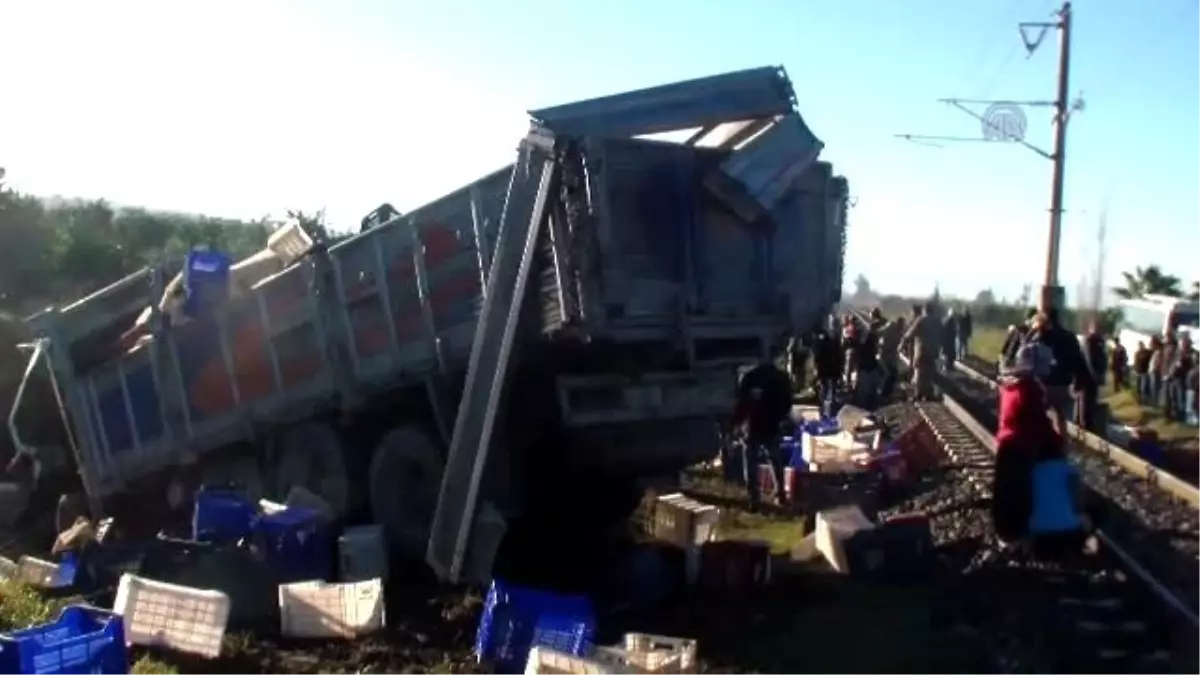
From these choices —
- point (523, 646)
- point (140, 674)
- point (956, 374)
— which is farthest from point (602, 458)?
point (956, 374)

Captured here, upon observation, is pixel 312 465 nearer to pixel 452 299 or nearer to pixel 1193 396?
pixel 452 299

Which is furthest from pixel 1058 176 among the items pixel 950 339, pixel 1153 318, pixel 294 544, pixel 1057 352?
pixel 294 544

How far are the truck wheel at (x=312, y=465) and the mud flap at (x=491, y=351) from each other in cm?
183

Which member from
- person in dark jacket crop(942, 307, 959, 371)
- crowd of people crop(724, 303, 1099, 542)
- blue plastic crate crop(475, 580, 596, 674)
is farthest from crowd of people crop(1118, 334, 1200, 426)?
blue plastic crate crop(475, 580, 596, 674)

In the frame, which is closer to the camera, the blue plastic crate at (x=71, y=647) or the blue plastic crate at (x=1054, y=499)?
the blue plastic crate at (x=71, y=647)

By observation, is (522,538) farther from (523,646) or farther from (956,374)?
(956,374)

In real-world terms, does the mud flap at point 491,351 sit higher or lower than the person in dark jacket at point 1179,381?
higher

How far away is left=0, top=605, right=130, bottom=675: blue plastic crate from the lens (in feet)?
21.3

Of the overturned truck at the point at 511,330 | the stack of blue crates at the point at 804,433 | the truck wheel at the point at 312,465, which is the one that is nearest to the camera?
the overturned truck at the point at 511,330

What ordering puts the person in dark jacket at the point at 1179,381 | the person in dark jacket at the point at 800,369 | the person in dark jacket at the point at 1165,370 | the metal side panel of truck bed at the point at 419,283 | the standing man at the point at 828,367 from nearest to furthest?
1. the metal side panel of truck bed at the point at 419,283
2. the standing man at the point at 828,367
3. the person in dark jacket at the point at 800,369
4. the person in dark jacket at the point at 1179,381
5. the person in dark jacket at the point at 1165,370

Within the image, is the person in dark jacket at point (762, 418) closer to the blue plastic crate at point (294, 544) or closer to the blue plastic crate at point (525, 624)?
the blue plastic crate at point (294, 544)

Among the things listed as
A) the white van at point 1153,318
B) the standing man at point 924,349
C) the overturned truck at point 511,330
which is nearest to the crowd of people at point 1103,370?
the white van at point 1153,318

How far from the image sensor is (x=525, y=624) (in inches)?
313

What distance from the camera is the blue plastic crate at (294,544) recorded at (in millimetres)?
10047
